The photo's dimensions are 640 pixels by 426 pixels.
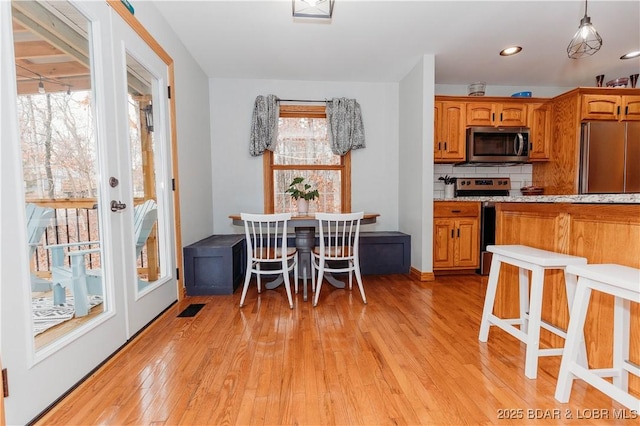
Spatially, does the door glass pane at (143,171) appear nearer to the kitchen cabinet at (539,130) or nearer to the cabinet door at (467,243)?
the cabinet door at (467,243)

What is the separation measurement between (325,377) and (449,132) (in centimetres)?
323

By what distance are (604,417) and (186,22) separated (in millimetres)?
3713

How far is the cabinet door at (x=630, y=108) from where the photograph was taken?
346 centimetres

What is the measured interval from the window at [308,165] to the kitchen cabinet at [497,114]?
1655mm

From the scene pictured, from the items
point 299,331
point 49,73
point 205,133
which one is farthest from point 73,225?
point 205,133

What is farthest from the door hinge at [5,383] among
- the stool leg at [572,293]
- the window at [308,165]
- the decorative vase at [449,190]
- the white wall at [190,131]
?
the decorative vase at [449,190]

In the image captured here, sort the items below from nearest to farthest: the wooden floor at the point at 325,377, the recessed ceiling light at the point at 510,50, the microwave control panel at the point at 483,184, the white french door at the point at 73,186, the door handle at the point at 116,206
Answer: the white french door at the point at 73,186, the wooden floor at the point at 325,377, the door handle at the point at 116,206, the recessed ceiling light at the point at 510,50, the microwave control panel at the point at 483,184

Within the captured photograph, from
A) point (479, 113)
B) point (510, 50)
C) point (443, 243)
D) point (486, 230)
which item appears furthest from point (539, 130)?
point (443, 243)

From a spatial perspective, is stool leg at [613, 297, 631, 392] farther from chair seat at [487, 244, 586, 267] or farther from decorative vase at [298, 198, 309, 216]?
decorative vase at [298, 198, 309, 216]

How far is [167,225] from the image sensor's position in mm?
2486

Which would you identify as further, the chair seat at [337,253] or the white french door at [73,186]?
the chair seat at [337,253]

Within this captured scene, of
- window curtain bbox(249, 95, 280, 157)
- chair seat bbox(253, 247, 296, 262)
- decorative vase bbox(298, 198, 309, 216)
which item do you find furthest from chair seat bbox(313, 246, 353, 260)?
window curtain bbox(249, 95, 280, 157)

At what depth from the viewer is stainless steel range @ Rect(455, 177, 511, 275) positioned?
11.2ft

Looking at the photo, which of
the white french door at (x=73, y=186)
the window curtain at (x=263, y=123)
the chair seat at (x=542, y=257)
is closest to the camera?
the white french door at (x=73, y=186)
